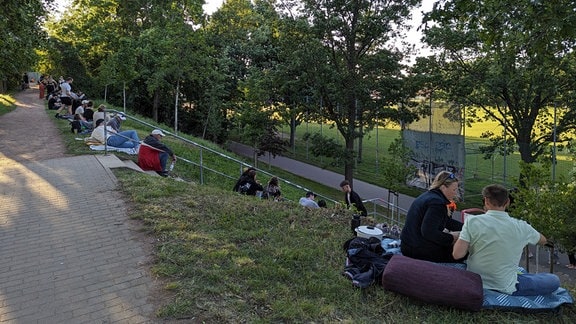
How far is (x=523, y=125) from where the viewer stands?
2033 centimetres

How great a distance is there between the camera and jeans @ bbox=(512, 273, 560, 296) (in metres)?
4.23

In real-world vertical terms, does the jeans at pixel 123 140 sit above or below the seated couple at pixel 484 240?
above

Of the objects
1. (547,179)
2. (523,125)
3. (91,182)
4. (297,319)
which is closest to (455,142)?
(523,125)

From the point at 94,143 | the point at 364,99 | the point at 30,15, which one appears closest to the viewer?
the point at 94,143

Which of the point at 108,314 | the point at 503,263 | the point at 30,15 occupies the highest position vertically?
the point at 30,15

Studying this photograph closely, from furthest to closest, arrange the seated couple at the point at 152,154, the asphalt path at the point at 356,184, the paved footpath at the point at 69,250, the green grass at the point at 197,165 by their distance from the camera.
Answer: the asphalt path at the point at 356,184 < the green grass at the point at 197,165 < the seated couple at the point at 152,154 < the paved footpath at the point at 69,250

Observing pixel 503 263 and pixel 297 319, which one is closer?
pixel 297 319

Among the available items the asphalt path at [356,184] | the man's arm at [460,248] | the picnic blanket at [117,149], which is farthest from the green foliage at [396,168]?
the man's arm at [460,248]

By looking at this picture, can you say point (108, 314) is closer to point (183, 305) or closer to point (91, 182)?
point (183, 305)

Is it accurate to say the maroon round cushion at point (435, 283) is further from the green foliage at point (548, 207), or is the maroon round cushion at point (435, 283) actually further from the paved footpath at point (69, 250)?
the green foliage at point (548, 207)

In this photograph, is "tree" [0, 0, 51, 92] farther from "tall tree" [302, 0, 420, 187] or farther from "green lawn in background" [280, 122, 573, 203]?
"green lawn in background" [280, 122, 573, 203]

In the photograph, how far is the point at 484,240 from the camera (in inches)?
160

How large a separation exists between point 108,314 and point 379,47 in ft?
60.1

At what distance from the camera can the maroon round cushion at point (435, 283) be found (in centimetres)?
399
